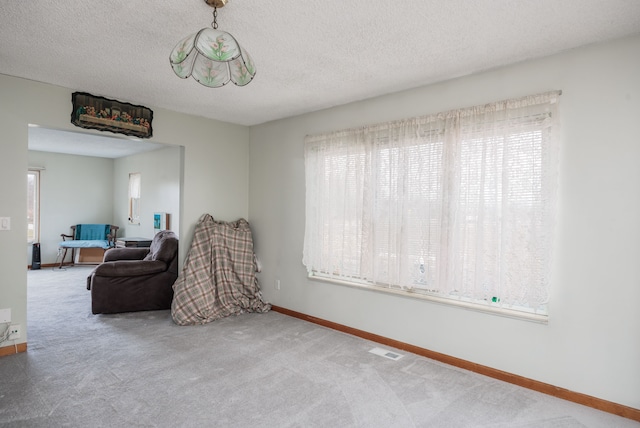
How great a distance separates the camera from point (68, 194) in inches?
322

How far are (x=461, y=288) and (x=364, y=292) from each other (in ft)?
3.48

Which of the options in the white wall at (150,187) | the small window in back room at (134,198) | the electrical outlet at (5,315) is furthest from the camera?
the small window in back room at (134,198)

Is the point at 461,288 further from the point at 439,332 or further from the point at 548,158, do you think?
the point at 548,158

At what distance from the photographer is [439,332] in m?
3.19

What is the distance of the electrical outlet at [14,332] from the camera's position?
127 inches

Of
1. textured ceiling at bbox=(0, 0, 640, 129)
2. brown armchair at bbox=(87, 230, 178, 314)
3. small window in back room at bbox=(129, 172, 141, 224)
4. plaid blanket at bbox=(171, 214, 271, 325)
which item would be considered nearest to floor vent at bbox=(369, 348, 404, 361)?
plaid blanket at bbox=(171, 214, 271, 325)

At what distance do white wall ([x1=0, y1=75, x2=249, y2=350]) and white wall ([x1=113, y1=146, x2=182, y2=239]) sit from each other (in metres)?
1.33

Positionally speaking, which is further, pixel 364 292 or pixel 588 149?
pixel 364 292

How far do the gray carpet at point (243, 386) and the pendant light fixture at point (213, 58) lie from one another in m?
2.06

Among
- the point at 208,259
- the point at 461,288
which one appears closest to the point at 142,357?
the point at 208,259

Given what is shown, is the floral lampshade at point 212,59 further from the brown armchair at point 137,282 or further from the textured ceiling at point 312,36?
the brown armchair at point 137,282

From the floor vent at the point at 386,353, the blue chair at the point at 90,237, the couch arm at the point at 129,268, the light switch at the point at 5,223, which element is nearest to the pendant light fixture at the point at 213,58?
the light switch at the point at 5,223

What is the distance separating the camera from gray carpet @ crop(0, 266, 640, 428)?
7.43 ft

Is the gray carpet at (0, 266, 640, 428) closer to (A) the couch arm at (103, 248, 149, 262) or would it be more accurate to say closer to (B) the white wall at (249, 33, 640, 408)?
(B) the white wall at (249, 33, 640, 408)
